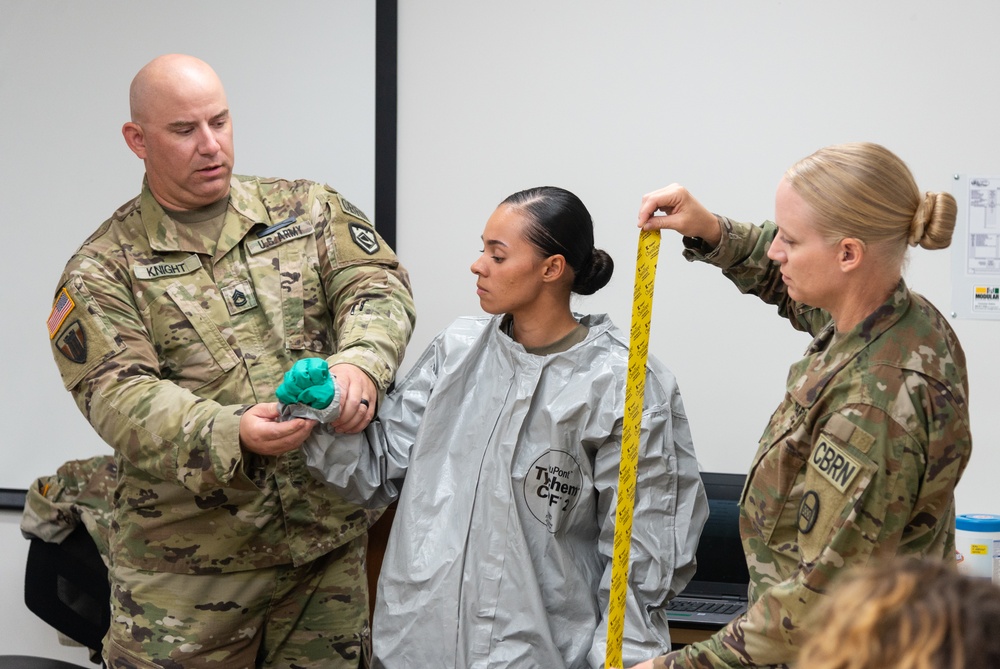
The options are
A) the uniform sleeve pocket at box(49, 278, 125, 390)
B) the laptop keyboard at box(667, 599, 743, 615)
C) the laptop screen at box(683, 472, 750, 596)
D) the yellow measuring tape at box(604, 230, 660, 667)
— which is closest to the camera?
the yellow measuring tape at box(604, 230, 660, 667)

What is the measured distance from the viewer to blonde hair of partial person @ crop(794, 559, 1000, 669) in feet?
2.32

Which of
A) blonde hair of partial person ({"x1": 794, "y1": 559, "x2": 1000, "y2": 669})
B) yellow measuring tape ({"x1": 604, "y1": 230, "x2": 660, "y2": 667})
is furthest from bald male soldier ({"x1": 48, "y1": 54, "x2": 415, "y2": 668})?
blonde hair of partial person ({"x1": 794, "y1": 559, "x2": 1000, "y2": 669})

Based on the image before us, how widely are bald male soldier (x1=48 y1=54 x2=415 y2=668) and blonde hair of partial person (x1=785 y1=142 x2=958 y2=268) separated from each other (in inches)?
34.7

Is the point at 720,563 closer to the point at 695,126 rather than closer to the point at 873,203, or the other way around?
the point at 695,126

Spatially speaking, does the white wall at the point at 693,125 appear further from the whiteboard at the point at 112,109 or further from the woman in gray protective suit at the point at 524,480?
the woman in gray protective suit at the point at 524,480

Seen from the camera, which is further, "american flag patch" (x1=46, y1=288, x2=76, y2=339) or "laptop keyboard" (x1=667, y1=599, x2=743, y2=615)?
"laptop keyboard" (x1=667, y1=599, x2=743, y2=615)

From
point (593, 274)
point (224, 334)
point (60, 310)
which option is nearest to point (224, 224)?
point (224, 334)

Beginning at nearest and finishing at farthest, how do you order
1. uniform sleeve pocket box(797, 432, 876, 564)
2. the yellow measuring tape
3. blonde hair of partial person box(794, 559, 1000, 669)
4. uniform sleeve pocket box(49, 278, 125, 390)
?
blonde hair of partial person box(794, 559, 1000, 669), uniform sleeve pocket box(797, 432, 876, 564), the yellow measuring tape, uniform sleeve pocket box(49, 278, 125, 390)

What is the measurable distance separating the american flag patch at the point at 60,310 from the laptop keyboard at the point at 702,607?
1579 mm

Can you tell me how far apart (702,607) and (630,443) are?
46.8 inches

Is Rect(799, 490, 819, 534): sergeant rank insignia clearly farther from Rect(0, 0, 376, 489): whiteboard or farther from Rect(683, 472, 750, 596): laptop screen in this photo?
Rect(0, 0, 376, 489): whiteboard

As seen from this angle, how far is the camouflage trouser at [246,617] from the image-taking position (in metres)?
2.05

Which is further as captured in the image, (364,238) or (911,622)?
(364,238)

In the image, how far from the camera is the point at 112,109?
3.09 m
